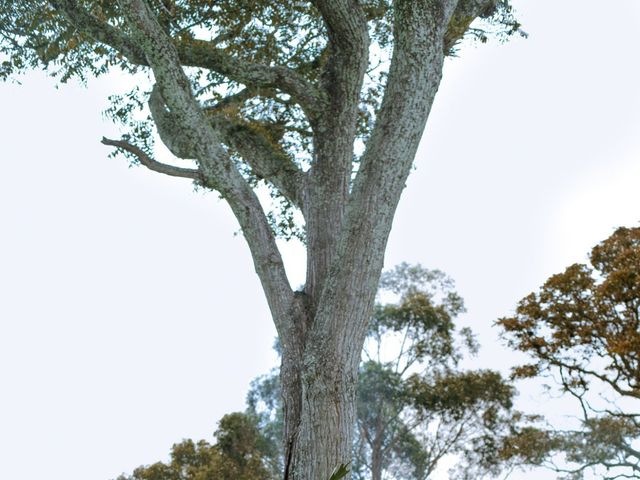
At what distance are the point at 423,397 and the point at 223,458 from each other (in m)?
4.22

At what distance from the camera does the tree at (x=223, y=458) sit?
15.0 m

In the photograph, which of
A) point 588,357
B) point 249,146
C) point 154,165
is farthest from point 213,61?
point 588,357

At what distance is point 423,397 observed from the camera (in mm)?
16781

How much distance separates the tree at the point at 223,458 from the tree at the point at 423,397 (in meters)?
2.17

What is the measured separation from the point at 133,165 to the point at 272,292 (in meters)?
3.26

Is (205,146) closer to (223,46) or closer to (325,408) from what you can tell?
(325,408)

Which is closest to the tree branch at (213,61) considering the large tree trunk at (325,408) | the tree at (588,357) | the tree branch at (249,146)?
the tree branch at (249,146)

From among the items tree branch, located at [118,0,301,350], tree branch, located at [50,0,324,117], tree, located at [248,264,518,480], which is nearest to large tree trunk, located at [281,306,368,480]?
tree branch, located at [118,0,301,350]

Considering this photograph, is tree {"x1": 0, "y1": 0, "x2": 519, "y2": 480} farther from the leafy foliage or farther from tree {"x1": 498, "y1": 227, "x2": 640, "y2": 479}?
tree {"x1": 498, "y1": 227, "x2": 640, "y2": 479}

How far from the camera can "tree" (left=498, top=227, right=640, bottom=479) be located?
11.5 m

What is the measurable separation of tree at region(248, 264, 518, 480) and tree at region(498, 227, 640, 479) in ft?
11.4

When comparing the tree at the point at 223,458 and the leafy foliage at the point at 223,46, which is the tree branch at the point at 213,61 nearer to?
the leafy foliage at the point at 223,46

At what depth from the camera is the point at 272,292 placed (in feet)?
16.7

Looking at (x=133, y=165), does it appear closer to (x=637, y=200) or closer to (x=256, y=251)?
(x=256, y=251)
